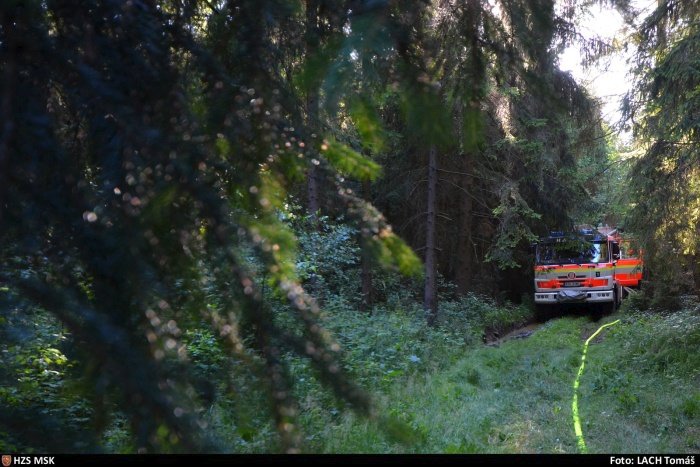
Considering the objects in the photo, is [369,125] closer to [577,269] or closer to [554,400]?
[554,400]

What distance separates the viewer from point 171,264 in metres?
2.31

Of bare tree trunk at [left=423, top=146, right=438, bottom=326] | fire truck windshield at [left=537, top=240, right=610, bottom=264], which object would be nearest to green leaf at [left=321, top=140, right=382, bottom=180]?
bare tree trunk at [left=423, top=146, right=438, bottom=326]

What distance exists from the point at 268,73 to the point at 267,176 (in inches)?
22.8

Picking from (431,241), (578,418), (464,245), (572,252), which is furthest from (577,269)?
(578,418)

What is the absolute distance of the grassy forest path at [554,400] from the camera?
21.2 feet

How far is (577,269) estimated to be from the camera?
21547mm

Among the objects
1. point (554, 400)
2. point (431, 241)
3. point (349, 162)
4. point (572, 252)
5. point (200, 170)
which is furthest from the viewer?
point (572, 252)

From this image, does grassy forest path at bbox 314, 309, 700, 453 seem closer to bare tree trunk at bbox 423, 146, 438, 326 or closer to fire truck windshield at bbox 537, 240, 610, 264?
bare tree trunk at bbox 423, 146, 438, 326

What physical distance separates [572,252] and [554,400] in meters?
13.9

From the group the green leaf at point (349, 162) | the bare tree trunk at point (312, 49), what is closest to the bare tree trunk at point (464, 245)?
the bare tree trunk at point (312, 49)

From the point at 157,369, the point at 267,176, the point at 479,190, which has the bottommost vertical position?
the point at 157,369

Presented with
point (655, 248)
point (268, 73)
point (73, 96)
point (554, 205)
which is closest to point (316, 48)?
point (268, 73)

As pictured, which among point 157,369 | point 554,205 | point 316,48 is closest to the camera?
point 157,369

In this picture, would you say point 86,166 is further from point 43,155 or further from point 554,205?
point 554,205
